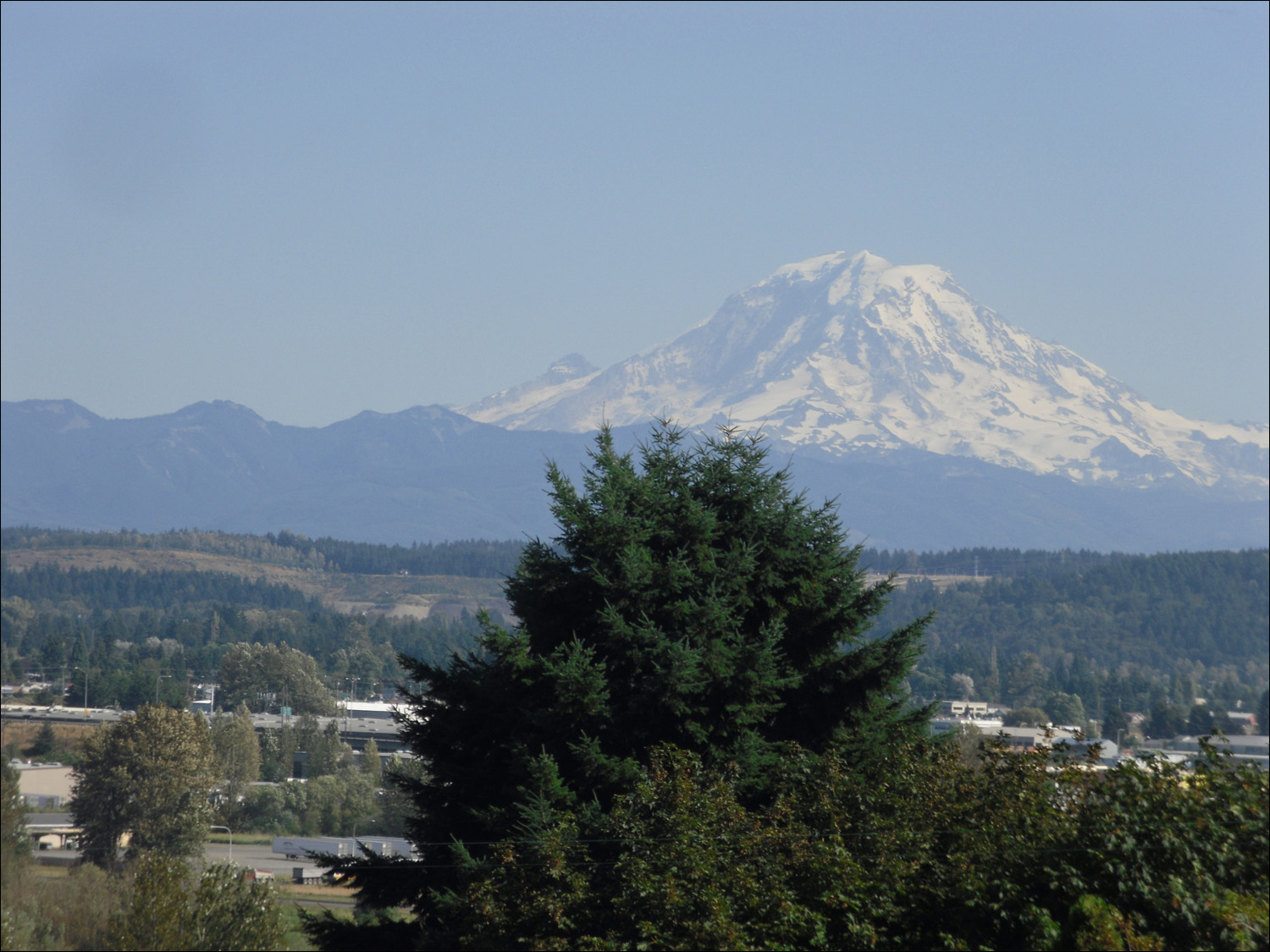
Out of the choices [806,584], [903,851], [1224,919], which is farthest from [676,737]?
[1224,919]

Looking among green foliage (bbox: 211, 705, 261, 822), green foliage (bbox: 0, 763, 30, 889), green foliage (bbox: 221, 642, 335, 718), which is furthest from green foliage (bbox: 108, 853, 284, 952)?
green foliage (bbox: 221, 642, 335, 718)

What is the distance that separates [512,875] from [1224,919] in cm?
993

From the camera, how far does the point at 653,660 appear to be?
23562 millimetres

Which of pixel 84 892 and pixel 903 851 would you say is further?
pixel 84 892

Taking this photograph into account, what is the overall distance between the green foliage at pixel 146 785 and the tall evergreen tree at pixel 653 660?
29.4 metres

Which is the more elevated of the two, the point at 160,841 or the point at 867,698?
the point at 867,698

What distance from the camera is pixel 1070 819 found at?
17.0 meters

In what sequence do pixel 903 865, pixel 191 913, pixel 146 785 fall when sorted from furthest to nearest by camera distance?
pixel 146 785
pixel 191 913
pixel 903 865

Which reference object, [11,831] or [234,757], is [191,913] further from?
[234,757]

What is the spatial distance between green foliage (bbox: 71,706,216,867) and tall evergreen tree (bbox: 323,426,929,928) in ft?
96.4

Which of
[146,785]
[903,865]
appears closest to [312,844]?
[146,785]

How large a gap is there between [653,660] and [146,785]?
147ft

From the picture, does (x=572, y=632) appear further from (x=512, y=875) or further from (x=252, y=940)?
(x=252, y=940)

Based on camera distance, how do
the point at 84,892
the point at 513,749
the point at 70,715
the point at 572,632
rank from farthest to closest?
the point at 70,715, the point at 84,892, the point at 572,632, the point at 513,749
